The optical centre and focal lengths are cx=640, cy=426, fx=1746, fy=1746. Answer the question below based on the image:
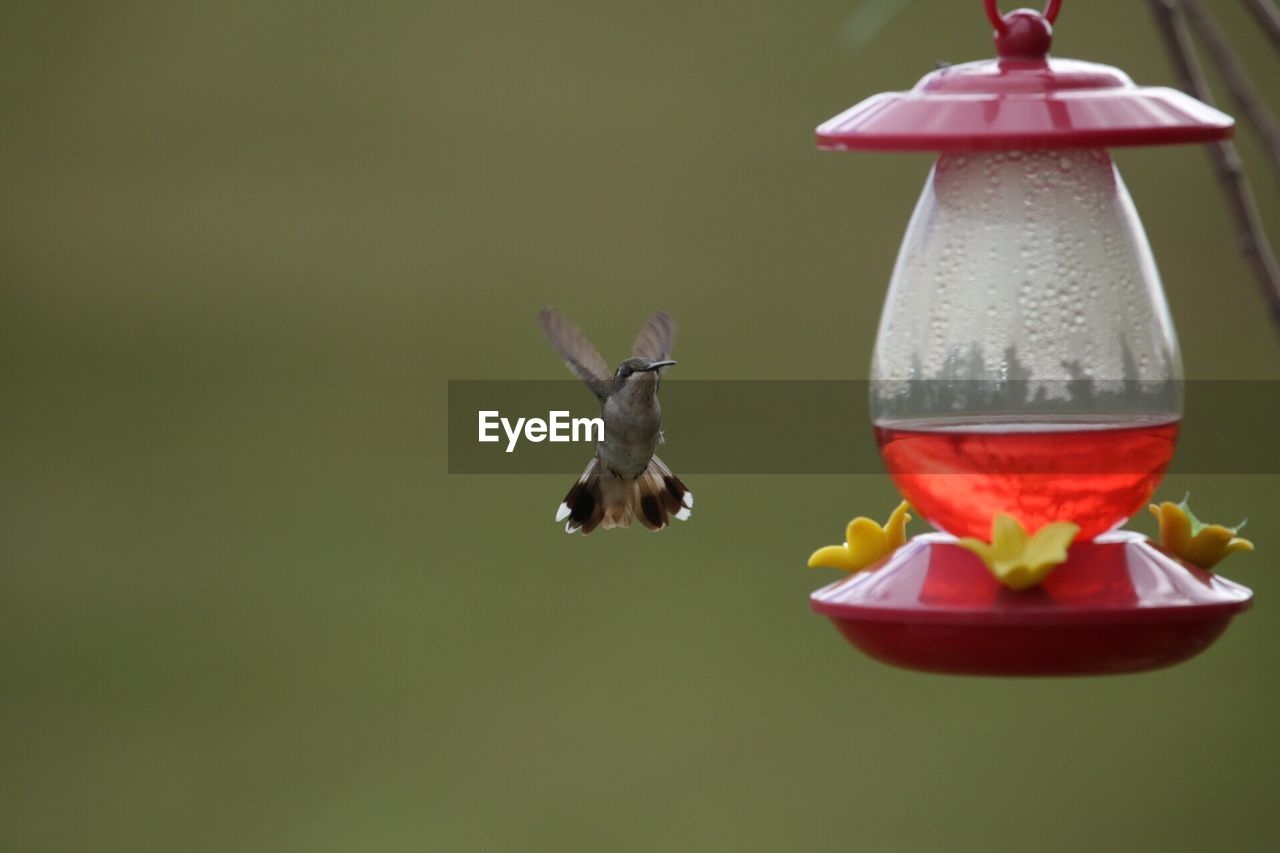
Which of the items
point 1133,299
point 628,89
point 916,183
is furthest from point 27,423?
point 1133,299

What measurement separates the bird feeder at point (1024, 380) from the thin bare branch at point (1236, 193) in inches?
1.8

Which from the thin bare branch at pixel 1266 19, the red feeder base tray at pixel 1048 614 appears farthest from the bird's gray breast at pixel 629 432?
the thin bare branch at pixel 1266 19

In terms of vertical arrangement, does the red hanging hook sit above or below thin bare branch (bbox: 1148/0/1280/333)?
above

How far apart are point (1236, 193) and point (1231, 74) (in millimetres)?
121

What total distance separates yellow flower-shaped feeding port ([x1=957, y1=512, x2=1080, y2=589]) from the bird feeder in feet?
0.12

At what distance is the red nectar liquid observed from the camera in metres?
1.78

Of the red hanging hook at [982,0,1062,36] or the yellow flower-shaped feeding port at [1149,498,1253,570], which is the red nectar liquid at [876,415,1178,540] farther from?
the red hanging hook at [982,0,1062,36]

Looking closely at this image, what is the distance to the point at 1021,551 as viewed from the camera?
5.30ft

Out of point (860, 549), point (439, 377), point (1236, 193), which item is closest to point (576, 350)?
point (860, 549)

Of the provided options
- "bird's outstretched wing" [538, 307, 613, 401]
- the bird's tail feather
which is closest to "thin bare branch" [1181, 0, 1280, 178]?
"bird's outstretched wing" [538, 307, 613, 401]

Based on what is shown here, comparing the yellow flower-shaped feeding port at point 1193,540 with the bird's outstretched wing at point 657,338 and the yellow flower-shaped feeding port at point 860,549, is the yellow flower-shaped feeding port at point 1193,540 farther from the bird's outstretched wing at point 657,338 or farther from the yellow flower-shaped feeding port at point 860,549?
the bird's outstretched wing at point 657,338

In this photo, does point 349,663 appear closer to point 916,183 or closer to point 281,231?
point 281,231

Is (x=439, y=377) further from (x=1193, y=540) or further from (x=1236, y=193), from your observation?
(x=1236, y=193)

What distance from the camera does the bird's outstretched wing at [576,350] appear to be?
221cm
